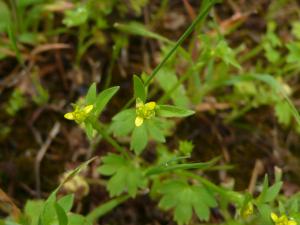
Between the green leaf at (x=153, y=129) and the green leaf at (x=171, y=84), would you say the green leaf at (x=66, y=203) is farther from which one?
the green leaf at (x=171, y=84)

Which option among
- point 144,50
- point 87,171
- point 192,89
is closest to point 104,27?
point 144,50

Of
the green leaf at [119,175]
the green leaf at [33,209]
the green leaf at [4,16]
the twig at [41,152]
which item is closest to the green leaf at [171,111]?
the green leaf at [119,175]

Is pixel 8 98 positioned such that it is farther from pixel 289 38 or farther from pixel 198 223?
pixel 289 38

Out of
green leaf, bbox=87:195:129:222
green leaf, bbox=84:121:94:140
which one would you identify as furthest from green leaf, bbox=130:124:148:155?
green leaf, bbox=87:195:129:222

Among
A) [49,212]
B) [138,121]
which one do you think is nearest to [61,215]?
[49,212]

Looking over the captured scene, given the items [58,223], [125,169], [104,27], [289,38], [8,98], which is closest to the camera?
[58,223]

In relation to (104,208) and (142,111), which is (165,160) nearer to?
(104,208)
